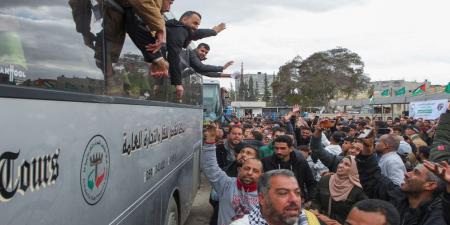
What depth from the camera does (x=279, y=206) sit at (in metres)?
3.00

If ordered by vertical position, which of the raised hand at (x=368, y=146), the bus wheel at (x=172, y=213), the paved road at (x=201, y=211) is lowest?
the paved road at (x=201, y=211)

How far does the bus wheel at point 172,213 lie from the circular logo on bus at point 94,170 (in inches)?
87.9

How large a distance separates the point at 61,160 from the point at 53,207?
239 mm

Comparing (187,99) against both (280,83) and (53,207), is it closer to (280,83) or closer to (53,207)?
(53,207)

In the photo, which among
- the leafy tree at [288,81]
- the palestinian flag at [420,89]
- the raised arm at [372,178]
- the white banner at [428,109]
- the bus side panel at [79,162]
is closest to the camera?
the bus side panel at [79,162]

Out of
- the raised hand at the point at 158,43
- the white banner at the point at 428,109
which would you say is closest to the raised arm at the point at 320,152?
the raised hand at the point at 158,43

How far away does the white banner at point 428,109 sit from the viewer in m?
16.9

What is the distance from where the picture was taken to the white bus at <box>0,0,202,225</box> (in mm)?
2023

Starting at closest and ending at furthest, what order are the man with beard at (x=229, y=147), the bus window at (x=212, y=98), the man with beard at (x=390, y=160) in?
the man with beard at (x=390, y=160) < the man with beard at (x=229, y=147) < the bus window at (x=212, y=98)

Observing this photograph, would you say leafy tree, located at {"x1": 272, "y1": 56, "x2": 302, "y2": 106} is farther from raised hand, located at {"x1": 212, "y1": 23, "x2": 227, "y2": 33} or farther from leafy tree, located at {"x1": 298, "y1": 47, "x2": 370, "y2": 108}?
raised hand, located at {"x1": 212, "y1": 23, "x2": 227, "y2": 33}

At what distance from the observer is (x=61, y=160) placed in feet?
7.79

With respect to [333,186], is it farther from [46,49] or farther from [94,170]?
[46,49]

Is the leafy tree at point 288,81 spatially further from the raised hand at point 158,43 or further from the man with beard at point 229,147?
the raised hand at point 158,43

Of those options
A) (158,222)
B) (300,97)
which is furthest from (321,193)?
(300,97)
